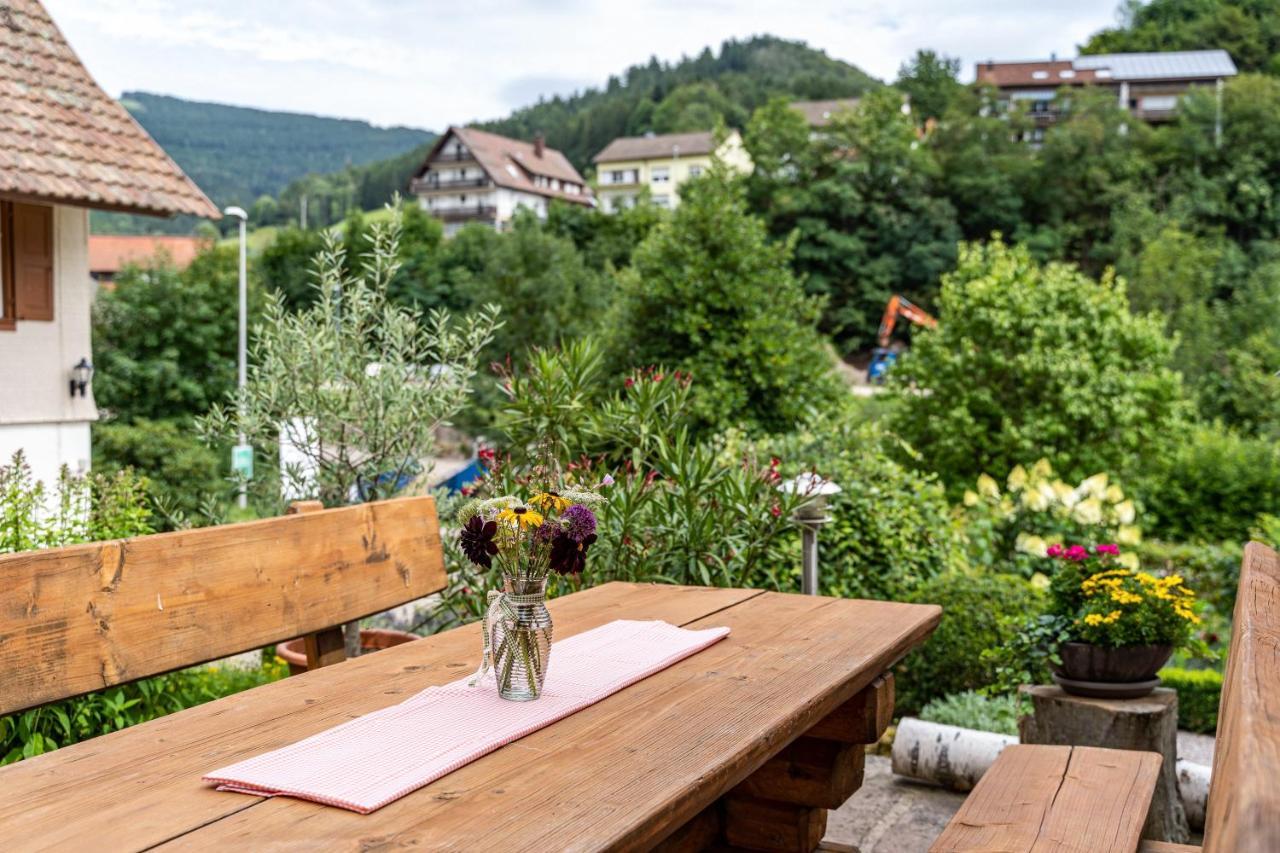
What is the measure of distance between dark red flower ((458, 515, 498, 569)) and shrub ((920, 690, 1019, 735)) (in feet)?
11.8

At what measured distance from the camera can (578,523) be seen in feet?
7.39

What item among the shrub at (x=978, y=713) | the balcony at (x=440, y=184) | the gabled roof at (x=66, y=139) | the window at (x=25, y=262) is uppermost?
the balcony at (x=440, y=184)

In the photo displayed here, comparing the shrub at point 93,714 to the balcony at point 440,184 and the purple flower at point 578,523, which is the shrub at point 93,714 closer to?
the purple flower at point 578,523

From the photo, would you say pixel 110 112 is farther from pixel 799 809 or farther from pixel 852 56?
pixel 852 56

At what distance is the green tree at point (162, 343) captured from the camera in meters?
32.5

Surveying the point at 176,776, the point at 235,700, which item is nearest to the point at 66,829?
the point at 176,776

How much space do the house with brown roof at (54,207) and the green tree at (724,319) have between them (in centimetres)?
424

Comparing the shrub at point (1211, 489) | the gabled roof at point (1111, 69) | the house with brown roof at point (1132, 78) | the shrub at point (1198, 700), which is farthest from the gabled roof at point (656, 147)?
the shrub at point (1198, 700)

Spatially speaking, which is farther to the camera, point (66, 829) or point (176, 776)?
point (176, 776)

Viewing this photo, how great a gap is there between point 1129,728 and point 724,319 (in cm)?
789

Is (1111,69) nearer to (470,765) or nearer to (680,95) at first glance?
(680,95)

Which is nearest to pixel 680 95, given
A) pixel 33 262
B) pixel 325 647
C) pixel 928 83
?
pixel 928 83

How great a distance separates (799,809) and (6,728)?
2.44 meters

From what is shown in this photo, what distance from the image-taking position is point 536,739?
2.08 m
